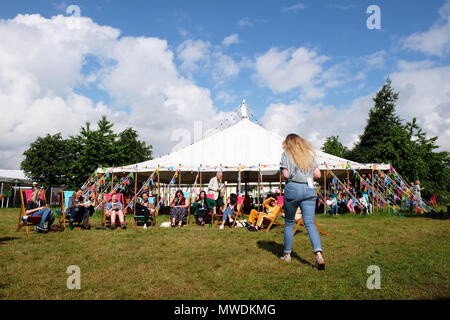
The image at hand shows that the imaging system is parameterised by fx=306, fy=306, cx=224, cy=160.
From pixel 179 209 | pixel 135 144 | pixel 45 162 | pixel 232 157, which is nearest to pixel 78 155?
pixel 45 162

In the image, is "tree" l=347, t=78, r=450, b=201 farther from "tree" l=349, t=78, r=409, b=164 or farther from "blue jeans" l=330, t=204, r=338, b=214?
"blue jeans" l=330, t=204, r=338, b=214

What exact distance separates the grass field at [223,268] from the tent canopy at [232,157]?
597cm

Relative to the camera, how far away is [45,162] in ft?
88.8

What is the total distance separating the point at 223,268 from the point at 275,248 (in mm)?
1442

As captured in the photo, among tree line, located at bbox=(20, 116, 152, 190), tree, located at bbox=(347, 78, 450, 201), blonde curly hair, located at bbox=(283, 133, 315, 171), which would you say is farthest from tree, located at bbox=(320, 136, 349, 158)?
blonde curly hair, located at bbox=(283, 133, 315, 171)

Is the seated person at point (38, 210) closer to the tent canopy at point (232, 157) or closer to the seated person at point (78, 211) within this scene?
the seated person at point (78, 211)

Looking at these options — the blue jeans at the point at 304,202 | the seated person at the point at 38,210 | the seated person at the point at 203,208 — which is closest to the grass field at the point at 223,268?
the blue jeans at the point at 304,202

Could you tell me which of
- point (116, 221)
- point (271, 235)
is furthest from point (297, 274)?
point (116, 221)

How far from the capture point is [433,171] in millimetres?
22750

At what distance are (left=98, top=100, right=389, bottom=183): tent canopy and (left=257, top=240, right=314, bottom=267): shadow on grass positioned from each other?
20.6ft

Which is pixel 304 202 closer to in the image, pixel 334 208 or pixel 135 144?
pixel 334 208

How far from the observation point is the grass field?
264 centimetres
